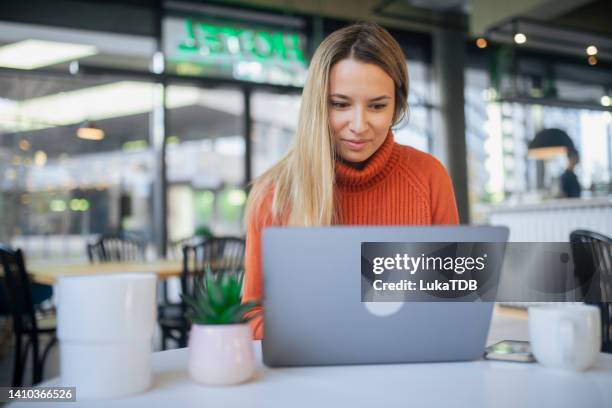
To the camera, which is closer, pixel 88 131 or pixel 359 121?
pixel 359 121

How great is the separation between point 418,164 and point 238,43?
16.4 ft

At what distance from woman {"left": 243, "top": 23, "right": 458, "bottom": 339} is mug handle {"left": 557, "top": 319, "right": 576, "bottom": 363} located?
0.56 m

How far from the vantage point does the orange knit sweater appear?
4.96 ft

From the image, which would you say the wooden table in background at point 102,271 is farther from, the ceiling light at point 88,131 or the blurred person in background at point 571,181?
the blurred person in background at point 571,181

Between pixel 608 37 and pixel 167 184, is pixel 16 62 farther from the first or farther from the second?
pixel 608 37

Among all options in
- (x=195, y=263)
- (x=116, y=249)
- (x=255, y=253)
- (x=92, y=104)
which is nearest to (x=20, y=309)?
(x=195, y=263)

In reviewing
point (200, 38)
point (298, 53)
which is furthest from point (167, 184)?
point (298, 53)

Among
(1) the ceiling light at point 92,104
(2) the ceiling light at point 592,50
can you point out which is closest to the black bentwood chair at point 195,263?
(1) the ceiling light at point 92,104

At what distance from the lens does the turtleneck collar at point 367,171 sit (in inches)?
58.2

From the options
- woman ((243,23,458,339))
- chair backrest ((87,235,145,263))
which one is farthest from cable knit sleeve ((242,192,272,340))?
chair backrest ((87,235,145,263))

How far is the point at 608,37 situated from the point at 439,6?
2.01 meters

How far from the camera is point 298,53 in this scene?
655 centimetres

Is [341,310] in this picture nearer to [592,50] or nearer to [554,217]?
[554,217]

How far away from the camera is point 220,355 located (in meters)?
0.78
